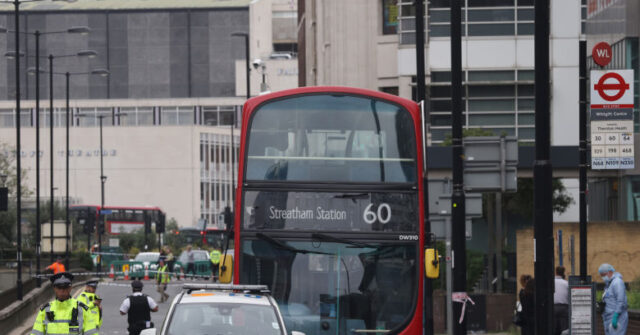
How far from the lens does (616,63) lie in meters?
33.8

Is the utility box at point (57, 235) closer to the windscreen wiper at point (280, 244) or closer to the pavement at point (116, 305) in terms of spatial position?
the pavement at point (116, 305)

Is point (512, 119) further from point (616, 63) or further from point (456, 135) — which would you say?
point (456, 135)

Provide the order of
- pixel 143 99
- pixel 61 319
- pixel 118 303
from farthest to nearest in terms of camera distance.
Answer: pixel 143 99, pixel 118 303, pixel 61 319

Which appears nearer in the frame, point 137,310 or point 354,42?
point 137,310

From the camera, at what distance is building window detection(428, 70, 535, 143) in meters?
47.2

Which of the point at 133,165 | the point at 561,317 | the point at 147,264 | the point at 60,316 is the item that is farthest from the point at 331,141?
the point at 133,165

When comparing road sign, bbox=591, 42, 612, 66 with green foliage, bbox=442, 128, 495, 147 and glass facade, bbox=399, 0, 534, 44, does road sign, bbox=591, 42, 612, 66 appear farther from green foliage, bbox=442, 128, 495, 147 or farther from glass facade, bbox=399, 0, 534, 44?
glass facade, bbox=399, 0, 534, 44

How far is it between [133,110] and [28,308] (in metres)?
99.0

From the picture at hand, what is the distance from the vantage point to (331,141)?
59.1ft

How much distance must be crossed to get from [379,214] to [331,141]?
1181mm

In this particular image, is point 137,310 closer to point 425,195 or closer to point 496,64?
point 425,195

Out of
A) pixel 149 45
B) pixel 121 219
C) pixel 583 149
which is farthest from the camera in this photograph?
pixel 149 45

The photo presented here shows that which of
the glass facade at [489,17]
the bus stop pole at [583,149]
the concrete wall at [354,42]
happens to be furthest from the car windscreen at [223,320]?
the concrete wall at [354,42]

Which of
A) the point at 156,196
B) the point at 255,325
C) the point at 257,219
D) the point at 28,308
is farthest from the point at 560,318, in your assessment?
the point at 156,196
